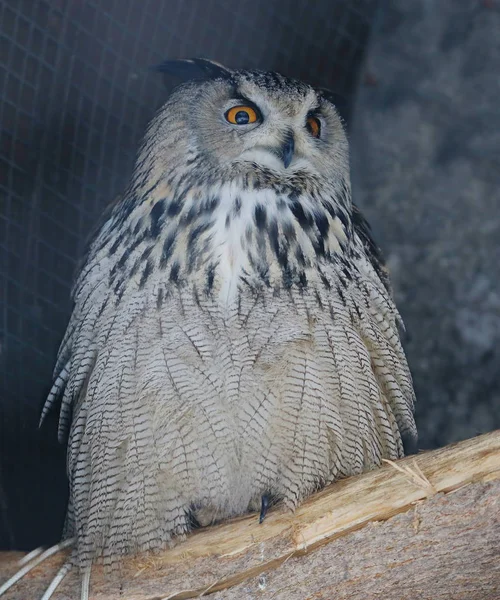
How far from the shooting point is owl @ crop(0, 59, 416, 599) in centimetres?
170

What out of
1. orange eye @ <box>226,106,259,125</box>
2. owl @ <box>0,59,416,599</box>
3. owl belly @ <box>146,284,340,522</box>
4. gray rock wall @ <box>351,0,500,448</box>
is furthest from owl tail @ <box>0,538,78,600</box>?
gray rock wall @ <box>351,0,500,448</box>

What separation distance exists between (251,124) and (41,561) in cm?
103

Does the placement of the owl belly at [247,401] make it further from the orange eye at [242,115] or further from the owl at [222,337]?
the orange eye at [242,115]

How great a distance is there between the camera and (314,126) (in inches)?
75.5

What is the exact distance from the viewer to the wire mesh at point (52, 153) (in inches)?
91.8

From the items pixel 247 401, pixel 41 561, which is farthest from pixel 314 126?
pixel 41 561

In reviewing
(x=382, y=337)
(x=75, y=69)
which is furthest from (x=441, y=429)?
(x=75, y=69)

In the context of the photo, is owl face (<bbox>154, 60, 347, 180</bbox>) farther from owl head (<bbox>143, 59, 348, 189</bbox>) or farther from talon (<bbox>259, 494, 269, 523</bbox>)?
talon (<bbox>259, 494, 269, 523</bbox>)

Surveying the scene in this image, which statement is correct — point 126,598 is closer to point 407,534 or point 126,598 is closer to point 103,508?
point 103,508

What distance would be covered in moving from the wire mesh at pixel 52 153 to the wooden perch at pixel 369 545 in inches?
26.6

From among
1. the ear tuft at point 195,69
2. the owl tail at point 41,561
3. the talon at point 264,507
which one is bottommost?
the owl tail at point 41,561

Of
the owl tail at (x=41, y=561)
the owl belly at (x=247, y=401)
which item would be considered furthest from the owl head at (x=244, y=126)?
the owl tail at (x=41, y=561)

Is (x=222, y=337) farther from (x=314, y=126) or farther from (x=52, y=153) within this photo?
(x=52, y=153)

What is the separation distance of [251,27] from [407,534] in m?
1.86
